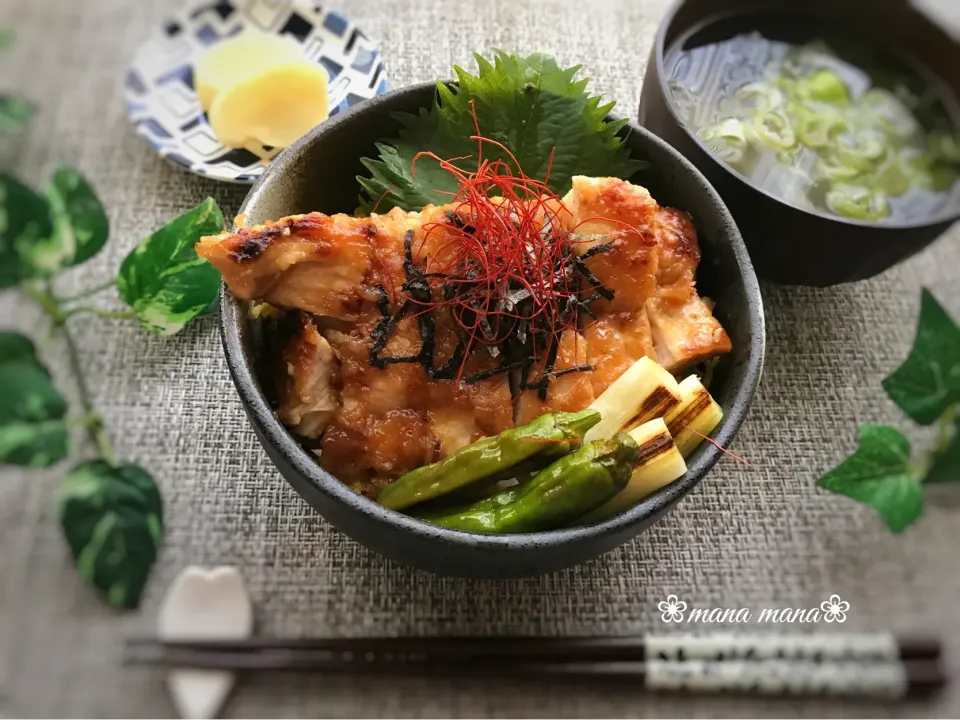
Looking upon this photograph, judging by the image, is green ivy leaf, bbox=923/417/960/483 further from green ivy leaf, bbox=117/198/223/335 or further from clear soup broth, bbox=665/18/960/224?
green ivy leaf, bbox=117/198/223/335

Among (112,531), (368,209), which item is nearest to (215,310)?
(368,209)

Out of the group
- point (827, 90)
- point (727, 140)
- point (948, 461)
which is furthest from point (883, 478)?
point (827, 90)

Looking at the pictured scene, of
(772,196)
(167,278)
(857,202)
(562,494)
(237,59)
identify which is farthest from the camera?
(237,59)

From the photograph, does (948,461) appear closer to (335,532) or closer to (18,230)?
(335,532)

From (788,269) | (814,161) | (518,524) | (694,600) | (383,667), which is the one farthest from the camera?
(814,161)

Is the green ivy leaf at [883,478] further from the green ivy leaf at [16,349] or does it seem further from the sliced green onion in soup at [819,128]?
the green ivy leaf at [16,349]

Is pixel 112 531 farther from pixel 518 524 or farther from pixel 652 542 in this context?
pixel 652 542

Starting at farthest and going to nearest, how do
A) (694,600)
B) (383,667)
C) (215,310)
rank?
(215,310)
(694,600)
(383,667)
